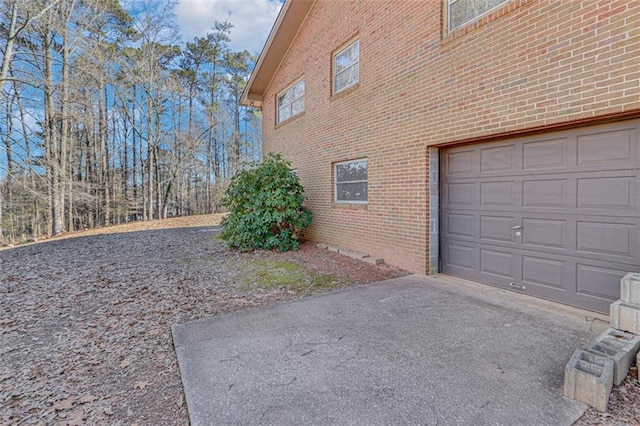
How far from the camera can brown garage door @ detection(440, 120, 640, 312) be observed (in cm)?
351

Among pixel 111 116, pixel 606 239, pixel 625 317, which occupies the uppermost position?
pixel 111 116

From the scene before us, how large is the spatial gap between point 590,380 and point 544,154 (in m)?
3.00

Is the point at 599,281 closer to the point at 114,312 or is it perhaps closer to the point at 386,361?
the point at 386,361

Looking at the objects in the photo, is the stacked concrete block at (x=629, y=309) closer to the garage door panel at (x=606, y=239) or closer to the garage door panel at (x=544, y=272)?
the garage door panel at (x=606, y=239)

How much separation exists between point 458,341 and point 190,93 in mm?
23424

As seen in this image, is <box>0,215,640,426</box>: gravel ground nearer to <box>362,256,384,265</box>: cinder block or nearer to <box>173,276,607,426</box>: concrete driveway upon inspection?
<box>362,256,384,265</box>: cinder block

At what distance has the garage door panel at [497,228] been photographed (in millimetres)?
4570

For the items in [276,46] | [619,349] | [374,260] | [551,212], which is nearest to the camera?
[619,349]

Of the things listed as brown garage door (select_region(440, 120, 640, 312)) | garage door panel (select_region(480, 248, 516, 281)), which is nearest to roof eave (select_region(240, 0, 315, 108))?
brown garage door (select_region(440, 120, 640, 312))

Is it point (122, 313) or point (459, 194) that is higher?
point (459, 194)

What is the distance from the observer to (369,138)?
6.84 m

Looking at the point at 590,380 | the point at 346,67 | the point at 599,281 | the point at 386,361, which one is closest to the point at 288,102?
the point at 346,67

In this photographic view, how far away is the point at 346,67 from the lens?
782 centimetres

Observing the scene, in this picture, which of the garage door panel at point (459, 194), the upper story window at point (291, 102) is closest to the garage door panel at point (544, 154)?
the garage door panel at point (459, 194)
